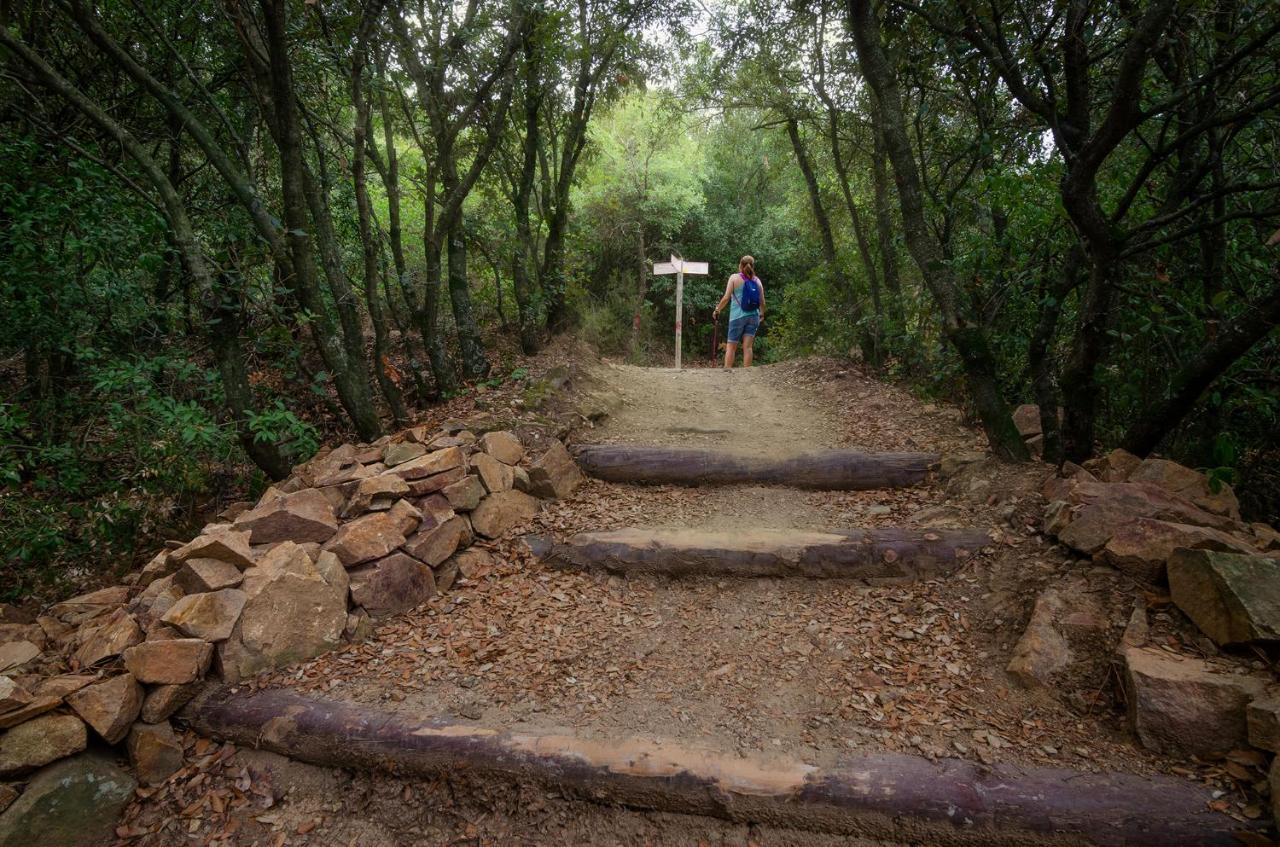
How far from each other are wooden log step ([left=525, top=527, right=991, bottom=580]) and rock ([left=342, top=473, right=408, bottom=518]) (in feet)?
3.40

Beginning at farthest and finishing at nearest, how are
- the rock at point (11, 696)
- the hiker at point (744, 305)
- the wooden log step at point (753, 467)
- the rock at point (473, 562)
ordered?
the hiker at point (744, 305) → the wooden log step at point (753, 467) → the rock at point (473, 562) → the rock at point (11, 696)

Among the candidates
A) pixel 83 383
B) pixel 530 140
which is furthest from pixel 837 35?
pixel 83 383

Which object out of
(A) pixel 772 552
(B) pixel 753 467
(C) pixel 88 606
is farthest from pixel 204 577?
(B) pixel 753 467

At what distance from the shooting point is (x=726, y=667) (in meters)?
3.25

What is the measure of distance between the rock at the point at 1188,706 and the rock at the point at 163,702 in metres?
4.50

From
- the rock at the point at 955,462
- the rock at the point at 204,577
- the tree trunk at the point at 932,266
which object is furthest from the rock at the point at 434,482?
the tree trunk at the point at 932,266

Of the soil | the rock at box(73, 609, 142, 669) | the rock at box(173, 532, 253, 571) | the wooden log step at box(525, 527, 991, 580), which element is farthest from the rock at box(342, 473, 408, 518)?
the rock at box(73, 609, 142, 669)

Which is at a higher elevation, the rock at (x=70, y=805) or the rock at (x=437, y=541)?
the rock at (x=437, y=541)

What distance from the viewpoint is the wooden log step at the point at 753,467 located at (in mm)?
Answer: 4934

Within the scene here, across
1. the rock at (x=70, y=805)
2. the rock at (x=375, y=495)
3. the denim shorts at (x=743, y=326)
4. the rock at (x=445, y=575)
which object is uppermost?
the denim shorts at (x=743, y=326)

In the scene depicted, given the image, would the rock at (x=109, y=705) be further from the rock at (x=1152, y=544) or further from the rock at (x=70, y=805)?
the rock at (x=1152, y=544)

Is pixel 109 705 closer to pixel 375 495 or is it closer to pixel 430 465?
pixel 375 495

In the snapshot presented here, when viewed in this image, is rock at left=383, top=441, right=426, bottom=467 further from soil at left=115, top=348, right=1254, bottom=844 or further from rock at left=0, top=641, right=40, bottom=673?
rock at left=0, top=641, right=40, bottom=673

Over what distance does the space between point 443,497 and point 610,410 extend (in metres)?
2.68
